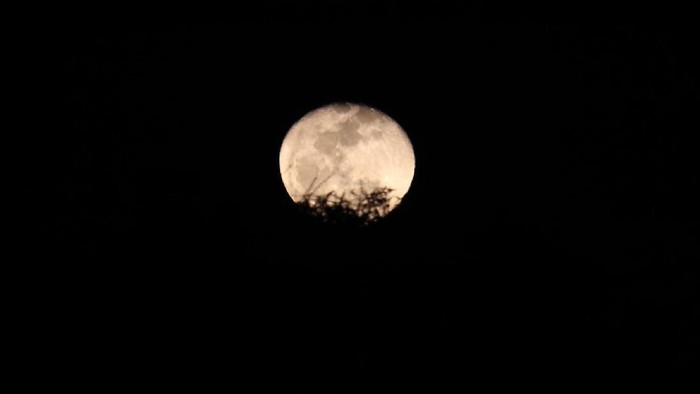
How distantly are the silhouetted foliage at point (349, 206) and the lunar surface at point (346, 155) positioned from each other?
4cm

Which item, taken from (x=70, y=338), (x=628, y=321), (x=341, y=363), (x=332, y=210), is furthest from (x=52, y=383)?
(x=628, y=321)

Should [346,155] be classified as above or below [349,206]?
above

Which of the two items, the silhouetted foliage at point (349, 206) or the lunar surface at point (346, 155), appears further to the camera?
the lunar surface at point (346, 155)

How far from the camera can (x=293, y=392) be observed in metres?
11.3

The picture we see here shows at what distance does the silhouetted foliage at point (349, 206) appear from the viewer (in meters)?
13.1

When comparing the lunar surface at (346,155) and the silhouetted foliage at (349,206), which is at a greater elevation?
the lunar surface at (346,155)

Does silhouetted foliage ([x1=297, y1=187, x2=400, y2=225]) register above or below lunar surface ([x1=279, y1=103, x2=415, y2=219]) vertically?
below

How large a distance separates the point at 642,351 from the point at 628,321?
0.57 metres

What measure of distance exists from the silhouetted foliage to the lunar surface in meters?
0.04

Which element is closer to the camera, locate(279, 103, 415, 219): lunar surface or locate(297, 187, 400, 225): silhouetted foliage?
locate(297, 187, 400, 225): silhouetted foliage

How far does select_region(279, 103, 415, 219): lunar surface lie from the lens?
13.4 m

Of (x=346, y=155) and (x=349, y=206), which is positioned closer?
(x=349, y=206)

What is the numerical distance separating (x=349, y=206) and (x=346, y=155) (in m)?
1.02

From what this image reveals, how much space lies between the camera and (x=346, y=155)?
13.6 m
